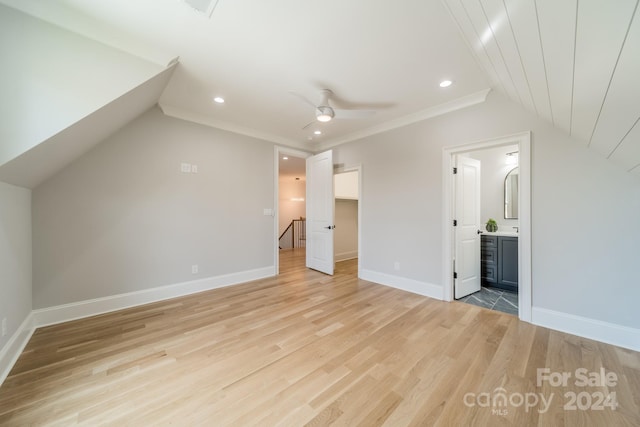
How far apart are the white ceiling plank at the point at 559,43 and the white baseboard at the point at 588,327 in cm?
202

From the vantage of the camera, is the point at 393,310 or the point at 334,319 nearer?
the point at 334,319

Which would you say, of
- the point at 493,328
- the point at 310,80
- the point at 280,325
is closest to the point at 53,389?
the point at 280,325

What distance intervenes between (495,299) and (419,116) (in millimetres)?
2851

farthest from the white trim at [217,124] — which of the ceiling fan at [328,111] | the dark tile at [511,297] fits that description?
the dark tile at [511,297]

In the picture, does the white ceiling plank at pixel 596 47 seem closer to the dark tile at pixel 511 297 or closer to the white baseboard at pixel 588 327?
the white baseboard at pixel 588 327

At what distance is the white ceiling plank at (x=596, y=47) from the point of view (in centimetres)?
79

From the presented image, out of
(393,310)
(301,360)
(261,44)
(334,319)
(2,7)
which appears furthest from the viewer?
(393,310)

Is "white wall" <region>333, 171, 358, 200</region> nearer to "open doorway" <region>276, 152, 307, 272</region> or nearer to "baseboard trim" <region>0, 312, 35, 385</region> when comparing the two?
"open doorway" <region>276, 152, 307, 272</region>

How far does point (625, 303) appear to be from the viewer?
6.66 feet

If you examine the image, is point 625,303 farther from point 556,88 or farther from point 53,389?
point 53,389

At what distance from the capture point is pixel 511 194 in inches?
156

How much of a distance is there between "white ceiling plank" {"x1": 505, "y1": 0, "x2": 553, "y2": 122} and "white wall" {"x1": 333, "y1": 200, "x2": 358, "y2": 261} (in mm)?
4111

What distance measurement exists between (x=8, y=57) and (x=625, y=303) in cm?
528

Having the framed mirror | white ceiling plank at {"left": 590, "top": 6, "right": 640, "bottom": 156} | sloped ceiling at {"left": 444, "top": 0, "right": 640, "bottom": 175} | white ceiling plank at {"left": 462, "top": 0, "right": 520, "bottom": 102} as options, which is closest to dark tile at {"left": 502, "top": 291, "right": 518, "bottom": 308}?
the framed mirror
